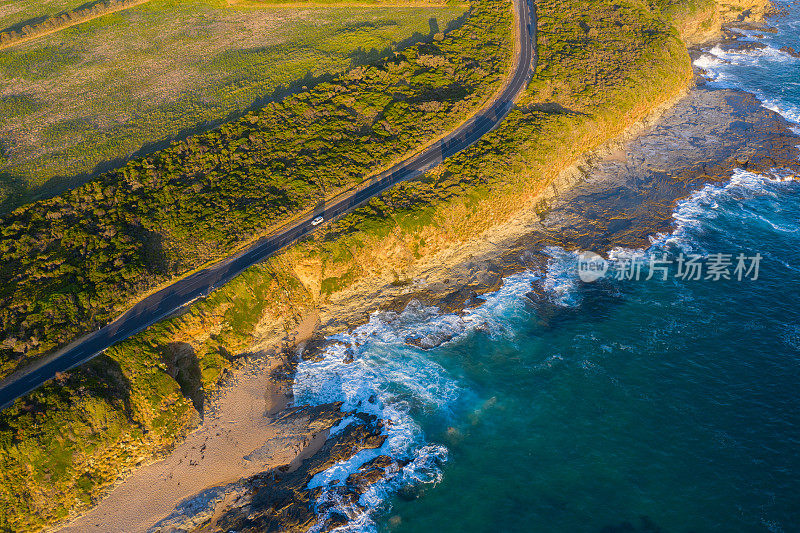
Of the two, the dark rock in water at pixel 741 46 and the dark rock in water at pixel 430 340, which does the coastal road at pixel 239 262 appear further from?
the dark rock in water at pixel 741 46

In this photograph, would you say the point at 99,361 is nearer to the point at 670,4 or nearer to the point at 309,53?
the point at 309,53

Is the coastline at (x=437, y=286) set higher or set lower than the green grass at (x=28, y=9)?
lower

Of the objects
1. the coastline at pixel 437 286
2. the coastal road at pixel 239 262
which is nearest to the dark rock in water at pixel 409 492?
the coastline at pixel 437 286

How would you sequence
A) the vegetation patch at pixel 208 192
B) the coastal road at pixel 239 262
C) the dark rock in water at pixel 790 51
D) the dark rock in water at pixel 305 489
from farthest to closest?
the dark rock in water at pixel 790 51, the vegetation patch at pixel 208 192, the coastal road at pixel 239 262, the dark rock in water at pixel 305 489

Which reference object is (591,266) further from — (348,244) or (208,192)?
(208,192)

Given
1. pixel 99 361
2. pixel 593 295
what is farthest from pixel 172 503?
pixel 593 295

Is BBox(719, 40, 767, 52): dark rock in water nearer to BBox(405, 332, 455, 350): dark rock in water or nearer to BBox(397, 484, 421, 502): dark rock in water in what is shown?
BBox(405, 332, 455, 350): dark rock in water
